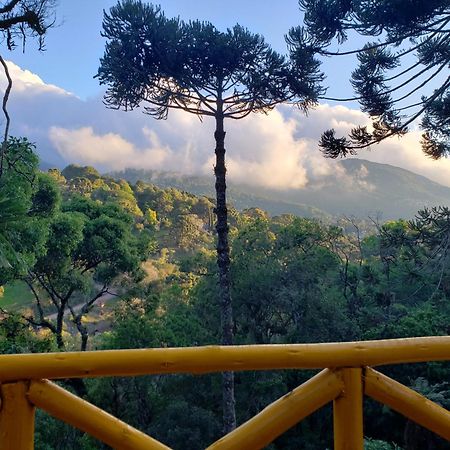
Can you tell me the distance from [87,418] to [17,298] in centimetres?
2503

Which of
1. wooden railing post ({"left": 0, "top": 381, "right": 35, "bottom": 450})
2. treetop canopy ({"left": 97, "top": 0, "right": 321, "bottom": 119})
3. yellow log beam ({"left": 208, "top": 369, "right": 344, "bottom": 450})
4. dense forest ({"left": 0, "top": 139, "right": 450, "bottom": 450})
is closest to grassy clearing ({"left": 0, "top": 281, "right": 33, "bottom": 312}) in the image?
dense forest ({"left": 0, "top": 139, "right": 450, "bottom": 450})

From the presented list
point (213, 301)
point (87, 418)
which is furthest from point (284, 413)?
point (213, 301)

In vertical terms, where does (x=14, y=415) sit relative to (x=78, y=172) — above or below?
below

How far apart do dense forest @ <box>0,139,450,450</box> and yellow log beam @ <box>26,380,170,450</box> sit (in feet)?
19.3

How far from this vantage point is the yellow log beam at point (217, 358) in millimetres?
774

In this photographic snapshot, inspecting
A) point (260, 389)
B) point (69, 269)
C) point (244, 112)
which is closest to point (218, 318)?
point (260, 389)

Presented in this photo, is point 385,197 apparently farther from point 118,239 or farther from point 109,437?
point 109,437

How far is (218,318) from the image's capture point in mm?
11680

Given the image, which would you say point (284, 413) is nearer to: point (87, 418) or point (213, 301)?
point (87, 418)

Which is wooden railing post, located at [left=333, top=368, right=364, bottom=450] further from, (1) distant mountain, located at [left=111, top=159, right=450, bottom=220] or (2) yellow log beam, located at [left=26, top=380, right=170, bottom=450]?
(1) distant mountain, located at [left=111, top=159, right=450, bottom=220]

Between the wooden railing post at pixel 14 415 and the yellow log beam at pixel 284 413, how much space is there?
329 mm

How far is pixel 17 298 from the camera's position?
23.4m

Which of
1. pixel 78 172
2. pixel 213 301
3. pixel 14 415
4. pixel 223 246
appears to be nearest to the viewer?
pixel 14 415

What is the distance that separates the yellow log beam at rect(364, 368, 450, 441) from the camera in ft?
2.76
